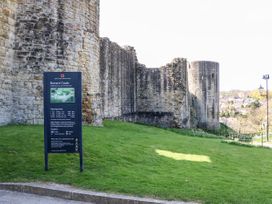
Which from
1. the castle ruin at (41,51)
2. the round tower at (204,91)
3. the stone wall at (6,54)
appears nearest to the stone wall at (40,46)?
the castle ruin at (41,51)

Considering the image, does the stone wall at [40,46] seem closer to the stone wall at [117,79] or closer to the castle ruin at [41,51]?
the castle ruin at [41,51]

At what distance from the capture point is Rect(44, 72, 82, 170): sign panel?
9812 millimetres

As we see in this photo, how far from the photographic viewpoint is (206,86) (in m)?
42.7

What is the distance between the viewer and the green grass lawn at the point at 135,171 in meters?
8.52

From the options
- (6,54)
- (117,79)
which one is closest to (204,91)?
(117,79)

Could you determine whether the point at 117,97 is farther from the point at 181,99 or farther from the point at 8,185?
the point at 8,185

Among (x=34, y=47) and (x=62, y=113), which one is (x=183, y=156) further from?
(x=34, y=47)

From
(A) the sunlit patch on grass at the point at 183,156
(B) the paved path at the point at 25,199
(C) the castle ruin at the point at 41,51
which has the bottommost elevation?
(B) the paved path at the point at 25,199

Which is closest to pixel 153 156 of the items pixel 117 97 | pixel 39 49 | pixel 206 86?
pixel 39 49

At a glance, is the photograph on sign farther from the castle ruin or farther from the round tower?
the round tower

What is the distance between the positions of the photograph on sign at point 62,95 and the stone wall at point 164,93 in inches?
901

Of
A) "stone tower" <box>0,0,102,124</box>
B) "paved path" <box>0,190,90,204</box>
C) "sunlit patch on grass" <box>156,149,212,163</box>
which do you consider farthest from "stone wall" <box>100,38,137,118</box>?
"paved path" <box>0,190,90,204</box>

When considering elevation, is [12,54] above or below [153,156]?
above

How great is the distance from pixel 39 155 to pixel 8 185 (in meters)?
2.11
